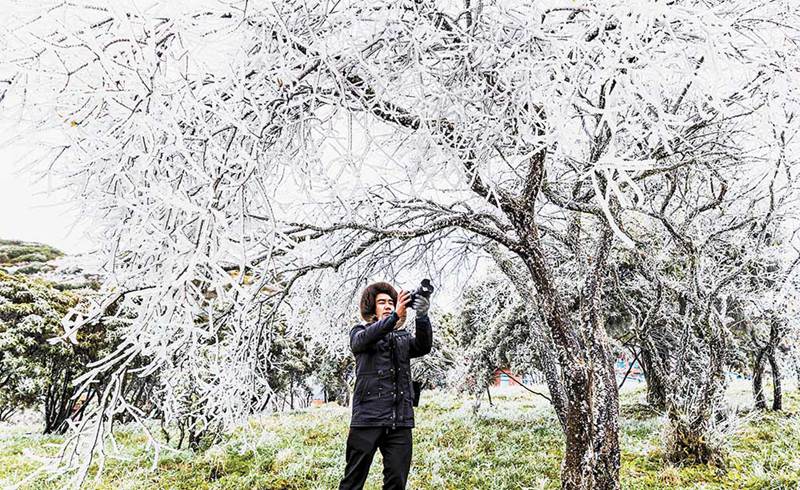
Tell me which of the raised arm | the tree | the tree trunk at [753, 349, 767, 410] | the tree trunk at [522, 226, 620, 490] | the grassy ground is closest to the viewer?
the tree

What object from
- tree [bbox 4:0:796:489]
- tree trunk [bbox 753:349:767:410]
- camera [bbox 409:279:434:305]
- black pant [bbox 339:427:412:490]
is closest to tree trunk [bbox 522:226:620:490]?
camera [bbox 409:279:434:305]

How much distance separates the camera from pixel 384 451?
2.91 metres

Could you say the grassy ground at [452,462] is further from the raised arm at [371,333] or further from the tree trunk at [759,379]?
the raised arm at [371,333]

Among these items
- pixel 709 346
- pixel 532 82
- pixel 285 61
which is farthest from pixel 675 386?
pixel 285 61

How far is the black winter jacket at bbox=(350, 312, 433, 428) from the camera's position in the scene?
2.83m

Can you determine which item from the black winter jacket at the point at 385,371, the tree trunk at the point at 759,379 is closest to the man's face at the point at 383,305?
the black winter jacket at the point at 385,371

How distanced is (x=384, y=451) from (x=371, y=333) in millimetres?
696

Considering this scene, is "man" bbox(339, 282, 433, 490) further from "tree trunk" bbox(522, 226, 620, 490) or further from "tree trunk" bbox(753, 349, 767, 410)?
"tree trunk" bbox(753, 349, 767, 410)

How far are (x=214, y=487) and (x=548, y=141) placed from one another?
5.66 m

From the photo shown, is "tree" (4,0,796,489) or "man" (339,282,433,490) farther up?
"tree" (4,0,796,489)

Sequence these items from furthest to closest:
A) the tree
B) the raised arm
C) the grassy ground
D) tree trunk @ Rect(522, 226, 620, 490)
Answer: the grassy ground
tree trunk @ Rect(522, 226, 620, 490)
the raised arm
the tree

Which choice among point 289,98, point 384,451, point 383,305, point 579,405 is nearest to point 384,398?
point 384,451

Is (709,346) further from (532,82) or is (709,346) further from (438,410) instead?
(438,410)

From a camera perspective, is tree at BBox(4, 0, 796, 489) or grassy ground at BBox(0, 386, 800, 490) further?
grassy ground at BBox(0, 386, 800, 490)
